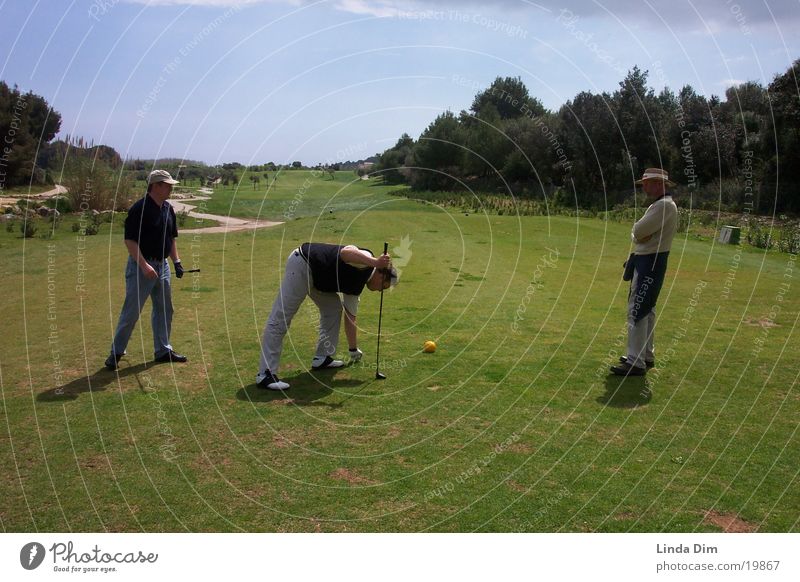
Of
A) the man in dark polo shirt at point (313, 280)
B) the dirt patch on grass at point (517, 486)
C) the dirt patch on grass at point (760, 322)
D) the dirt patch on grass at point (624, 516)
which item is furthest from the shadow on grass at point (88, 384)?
the dirt patch on grass at point (760, 322)

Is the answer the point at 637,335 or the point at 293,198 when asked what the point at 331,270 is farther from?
the point at 293,198

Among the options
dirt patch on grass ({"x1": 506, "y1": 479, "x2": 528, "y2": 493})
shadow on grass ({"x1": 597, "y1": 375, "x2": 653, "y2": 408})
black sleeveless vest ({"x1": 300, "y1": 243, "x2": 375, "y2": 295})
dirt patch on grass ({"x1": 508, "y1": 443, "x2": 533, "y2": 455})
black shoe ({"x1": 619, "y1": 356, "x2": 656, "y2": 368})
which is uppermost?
black sleeveless vest ({"x1": 300, "y1": 243, "x2": 375, "y2": 295})

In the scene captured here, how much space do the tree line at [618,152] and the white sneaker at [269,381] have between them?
78.6 ft

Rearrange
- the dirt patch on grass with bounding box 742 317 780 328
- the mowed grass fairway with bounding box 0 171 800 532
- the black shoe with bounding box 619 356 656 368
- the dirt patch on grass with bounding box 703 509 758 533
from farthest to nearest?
1. the dirt patch on grass with bounding box 742 317 780 328
2. the black shoe with bounding box 619 356 656 368
3. the mowed grass fairway with bounding box 0 171 800 532
4. the dirt patch on grass with bounding box 703 509 758 533

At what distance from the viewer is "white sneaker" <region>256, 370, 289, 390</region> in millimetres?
9695

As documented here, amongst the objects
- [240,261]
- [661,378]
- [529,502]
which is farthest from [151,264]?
[240,261]

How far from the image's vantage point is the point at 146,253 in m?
10.6

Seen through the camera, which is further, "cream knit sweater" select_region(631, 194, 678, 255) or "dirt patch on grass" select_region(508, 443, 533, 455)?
"cream knit sweater" select_region(631, 194, 678, 255)

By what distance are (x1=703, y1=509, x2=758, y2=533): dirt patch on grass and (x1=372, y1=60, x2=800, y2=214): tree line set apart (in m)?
27.5

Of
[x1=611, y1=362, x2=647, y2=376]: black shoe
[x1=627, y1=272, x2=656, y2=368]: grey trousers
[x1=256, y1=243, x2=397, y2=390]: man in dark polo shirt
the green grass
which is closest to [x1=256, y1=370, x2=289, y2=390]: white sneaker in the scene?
[x1=256, y1=243, x2=397, y2=390]: man in dark polo shirt

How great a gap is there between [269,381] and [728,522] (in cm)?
583

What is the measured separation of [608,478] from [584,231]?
24927mm

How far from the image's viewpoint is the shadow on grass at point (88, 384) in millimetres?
9328

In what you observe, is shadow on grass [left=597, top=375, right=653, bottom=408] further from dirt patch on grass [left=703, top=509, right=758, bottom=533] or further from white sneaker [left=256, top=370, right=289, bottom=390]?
white sneaker [left=256, top=370, right=289, bottom=390]
